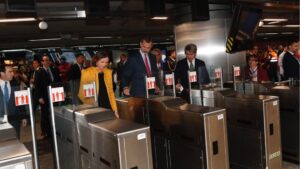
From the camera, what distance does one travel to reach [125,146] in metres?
2.03

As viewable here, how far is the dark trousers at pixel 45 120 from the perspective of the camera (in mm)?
5145

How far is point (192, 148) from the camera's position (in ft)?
8.86

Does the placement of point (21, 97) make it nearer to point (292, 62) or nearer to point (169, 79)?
point (169, 79)

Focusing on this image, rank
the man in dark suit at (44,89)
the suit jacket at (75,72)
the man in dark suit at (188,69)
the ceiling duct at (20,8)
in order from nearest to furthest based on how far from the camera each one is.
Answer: the man in dark suit at (188,69) → the ceiling duct at (20,8) → the man in dark suit at (44,89) → the suit jacket at (75,72)

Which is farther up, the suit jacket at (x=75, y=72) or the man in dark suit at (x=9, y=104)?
the suit jacket at (x=75, y=72)

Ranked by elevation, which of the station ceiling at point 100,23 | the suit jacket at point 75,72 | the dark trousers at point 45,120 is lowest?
the dark trousers at point 45,120

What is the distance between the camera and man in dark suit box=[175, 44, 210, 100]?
13.0 ft

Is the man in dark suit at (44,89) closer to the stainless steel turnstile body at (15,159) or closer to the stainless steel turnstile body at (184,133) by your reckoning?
the stainless steel turnstile body at (184,133)

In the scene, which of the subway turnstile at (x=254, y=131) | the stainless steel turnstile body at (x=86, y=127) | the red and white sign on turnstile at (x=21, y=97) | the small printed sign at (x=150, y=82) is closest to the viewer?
the stainless steel turnstile body at (x=86, y=127)

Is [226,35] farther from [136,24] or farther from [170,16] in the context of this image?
[136,24]

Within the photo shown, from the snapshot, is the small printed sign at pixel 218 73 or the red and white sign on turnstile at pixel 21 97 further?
the small printed sign at pixel 218 73

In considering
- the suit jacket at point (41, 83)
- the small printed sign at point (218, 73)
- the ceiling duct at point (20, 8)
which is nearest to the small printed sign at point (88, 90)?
the small printed sign at point (218, 73)

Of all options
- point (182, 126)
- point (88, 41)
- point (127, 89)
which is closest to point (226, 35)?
point (127, 89)

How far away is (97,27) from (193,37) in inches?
165
